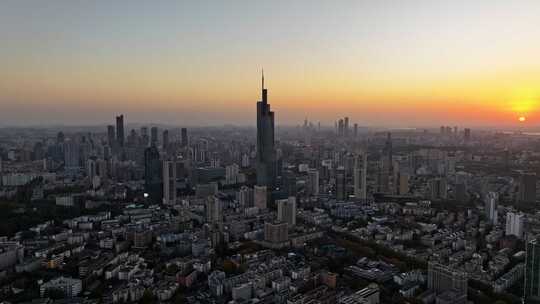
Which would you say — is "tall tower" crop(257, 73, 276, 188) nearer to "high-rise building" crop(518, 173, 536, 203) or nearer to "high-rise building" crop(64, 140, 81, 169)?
"high-rise building" crop(518, 173, 536, 203)

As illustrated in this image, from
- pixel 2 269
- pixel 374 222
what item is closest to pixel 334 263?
pixel 374 222

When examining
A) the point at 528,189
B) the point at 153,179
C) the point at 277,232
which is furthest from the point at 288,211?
the point at 528,189

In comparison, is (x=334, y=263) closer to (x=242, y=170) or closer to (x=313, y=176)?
(x=313, y=176)

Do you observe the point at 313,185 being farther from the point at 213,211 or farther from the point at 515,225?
the point at 515,225

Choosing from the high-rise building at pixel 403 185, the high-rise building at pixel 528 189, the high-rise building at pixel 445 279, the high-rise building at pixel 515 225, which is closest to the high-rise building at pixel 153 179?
the high-rise building at pixel 403 185

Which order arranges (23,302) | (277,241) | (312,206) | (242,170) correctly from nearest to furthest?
(23,302), (277,241), (312,206), (242,170)

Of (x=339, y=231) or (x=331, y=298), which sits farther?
(x=339, y=231)
